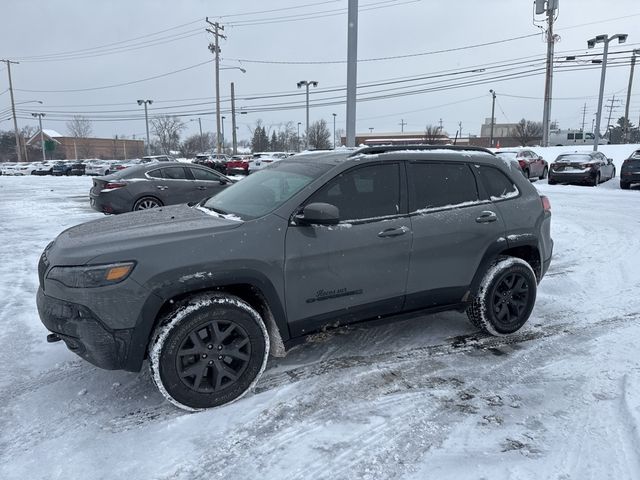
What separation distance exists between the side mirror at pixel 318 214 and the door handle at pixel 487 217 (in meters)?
1.48

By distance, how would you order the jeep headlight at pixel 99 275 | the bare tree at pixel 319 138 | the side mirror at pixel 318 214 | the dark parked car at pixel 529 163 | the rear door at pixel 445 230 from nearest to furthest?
the jeep headlight at pixel 99 275
the side mirror at pixel 318 214
the rear door at pixel 445 230
the dark parked car at pixel 529 163
the bare tree at pixel 319 138

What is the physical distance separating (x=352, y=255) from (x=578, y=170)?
18.5 m

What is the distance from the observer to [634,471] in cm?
252

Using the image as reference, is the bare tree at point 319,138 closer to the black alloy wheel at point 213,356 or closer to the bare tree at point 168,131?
the bare tree at point 168,131

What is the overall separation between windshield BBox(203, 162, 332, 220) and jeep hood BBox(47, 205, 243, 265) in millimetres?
222

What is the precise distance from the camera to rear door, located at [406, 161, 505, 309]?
381 cm

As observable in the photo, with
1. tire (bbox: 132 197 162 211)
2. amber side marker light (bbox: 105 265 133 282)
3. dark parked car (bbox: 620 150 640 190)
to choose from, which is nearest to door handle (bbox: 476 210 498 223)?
amber side marker light (bbox: 105 265 133 282)

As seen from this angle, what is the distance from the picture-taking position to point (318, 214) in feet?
10.6

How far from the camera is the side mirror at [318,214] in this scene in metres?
3.23

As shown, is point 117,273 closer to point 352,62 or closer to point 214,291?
point 214,291

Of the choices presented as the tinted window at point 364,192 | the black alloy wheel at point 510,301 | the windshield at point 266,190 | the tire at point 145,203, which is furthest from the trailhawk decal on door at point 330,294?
the tire at point 145,203

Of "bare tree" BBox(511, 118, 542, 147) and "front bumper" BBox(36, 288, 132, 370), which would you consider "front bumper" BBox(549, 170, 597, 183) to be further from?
"bare tree" BBox(511, 118, 542, 147)

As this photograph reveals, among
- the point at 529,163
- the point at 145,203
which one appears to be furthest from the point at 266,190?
the point at 529,163

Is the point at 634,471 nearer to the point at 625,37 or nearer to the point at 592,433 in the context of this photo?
the point at 592,433
